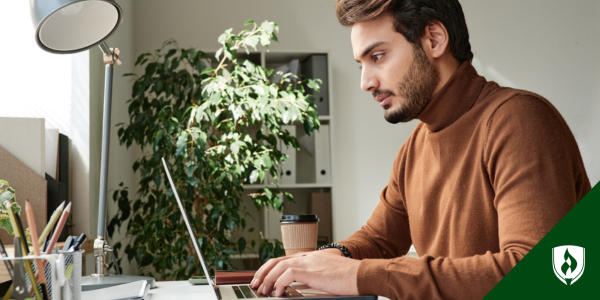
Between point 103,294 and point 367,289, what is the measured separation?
0.47 metres

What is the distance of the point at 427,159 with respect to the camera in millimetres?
1150

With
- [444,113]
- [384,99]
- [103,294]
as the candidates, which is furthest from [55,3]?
[444,113]

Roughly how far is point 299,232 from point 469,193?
33cm

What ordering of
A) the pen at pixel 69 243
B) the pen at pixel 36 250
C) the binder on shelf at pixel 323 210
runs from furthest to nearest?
the binder on shelf at pixel 323 210
the pen at pixel 69 243
the pen at pixel 36 250

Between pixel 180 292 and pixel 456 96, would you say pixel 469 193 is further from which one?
pixel 180 292

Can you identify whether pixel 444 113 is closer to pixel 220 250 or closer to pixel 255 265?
pixel 220 250

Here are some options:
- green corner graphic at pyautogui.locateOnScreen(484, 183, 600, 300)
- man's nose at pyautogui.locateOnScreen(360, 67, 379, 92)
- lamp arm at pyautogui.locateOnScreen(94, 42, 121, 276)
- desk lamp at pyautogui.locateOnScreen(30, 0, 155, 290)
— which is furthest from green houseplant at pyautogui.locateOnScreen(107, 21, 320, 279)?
green corner graphic at pyautogui.locateOnScreen(484, 183, 600, 300)

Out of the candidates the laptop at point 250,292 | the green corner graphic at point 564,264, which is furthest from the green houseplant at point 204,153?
the green corner graphic at point 564,264

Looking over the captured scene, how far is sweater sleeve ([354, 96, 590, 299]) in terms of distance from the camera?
755 mm

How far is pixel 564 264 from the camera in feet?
2.48

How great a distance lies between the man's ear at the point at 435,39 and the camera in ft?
3.53

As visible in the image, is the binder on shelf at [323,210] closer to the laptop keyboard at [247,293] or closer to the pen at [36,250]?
the laptop keyboard at [247,293]

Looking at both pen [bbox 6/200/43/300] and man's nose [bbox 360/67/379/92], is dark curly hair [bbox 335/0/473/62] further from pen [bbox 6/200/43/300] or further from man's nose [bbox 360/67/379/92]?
pen [bbox 6/200/43/300]

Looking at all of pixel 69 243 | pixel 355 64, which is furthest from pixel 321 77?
pixel 69 243
